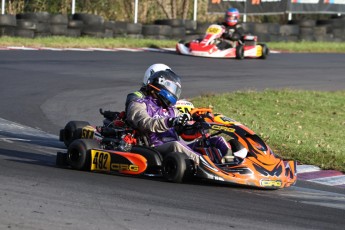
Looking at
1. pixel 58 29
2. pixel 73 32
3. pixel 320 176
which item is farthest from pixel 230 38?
pixel 320 176

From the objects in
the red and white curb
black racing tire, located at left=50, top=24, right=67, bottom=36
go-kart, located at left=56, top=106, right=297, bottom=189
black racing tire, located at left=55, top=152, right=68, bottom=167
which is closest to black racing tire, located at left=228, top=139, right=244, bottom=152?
go-kart, located at left=56, top=106, right=297, bottom=189

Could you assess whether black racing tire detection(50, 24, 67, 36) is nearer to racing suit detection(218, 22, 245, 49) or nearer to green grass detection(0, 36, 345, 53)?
green grass detection(0, 36, 345, 53)

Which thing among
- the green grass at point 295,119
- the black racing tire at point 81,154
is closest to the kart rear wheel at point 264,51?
the green grass at point 295,119

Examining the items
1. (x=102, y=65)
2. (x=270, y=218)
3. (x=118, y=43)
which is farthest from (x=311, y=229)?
(x=118, y=43)

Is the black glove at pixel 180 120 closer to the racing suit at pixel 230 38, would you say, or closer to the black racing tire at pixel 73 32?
the racing suit at pixel 230 38

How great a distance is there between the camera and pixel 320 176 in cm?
786

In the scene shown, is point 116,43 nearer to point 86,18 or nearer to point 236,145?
Answer: point 86,18

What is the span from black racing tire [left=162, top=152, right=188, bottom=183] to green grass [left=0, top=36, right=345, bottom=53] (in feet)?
38.0

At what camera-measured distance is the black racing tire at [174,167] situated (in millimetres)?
→ 6730

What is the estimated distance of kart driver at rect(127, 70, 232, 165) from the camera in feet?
23.4

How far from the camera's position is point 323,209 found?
20.2 feet

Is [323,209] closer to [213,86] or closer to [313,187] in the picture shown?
[313,187]

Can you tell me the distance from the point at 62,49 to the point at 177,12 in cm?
797

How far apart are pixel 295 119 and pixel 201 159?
15.0ft
